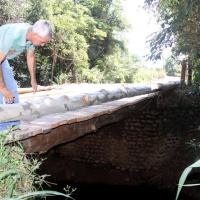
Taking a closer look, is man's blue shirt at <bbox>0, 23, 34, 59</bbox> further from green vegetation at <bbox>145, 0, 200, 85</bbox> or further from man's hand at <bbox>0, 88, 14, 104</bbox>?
green vegetation at <bbox>145, 0, 200, 85</bbox>

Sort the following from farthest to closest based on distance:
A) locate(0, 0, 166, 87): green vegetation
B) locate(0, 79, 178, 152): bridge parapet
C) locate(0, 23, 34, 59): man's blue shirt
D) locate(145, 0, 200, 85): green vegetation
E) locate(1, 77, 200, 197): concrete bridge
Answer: locate(0, 0, 166, 87): green vegetation
locate(1, 77, 200, 197): concrete bridge
locate(145, 0, 200, 85): green vegetation
locate(0, 79, 178, 152): bridge parapet
locate(0, 23, 34, 59): man's blue shirt

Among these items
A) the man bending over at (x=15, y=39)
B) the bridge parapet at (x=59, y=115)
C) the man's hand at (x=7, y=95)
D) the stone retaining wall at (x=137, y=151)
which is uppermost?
the man bending over at (x=15, y=39)

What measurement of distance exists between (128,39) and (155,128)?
11.5m

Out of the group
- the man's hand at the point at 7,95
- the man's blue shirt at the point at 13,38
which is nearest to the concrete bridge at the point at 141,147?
the man's hand at the point at 7,95

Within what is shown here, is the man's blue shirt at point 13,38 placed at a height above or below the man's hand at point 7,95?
above

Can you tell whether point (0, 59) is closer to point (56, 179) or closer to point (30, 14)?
point (56, 179)

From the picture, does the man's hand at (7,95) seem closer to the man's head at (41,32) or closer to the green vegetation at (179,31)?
the man's head at (41,32)

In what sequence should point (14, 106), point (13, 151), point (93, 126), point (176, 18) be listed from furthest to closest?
point (176, 18), point (93, 126), point (14, 106), point (13, 151)

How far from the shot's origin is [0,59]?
2.95 meters

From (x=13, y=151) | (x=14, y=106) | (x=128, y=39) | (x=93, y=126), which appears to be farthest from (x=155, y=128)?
(x=128, y=39)

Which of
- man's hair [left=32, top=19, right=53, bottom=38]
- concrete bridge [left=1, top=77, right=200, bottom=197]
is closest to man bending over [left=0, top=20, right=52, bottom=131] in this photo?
man's hair [left=32, top=19, right=53, bottom=38]

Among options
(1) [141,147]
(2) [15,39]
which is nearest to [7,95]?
(2) [15,39]

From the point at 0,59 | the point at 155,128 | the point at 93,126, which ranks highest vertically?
the point at 0,59

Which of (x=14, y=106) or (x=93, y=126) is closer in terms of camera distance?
(x=14, y=106)
